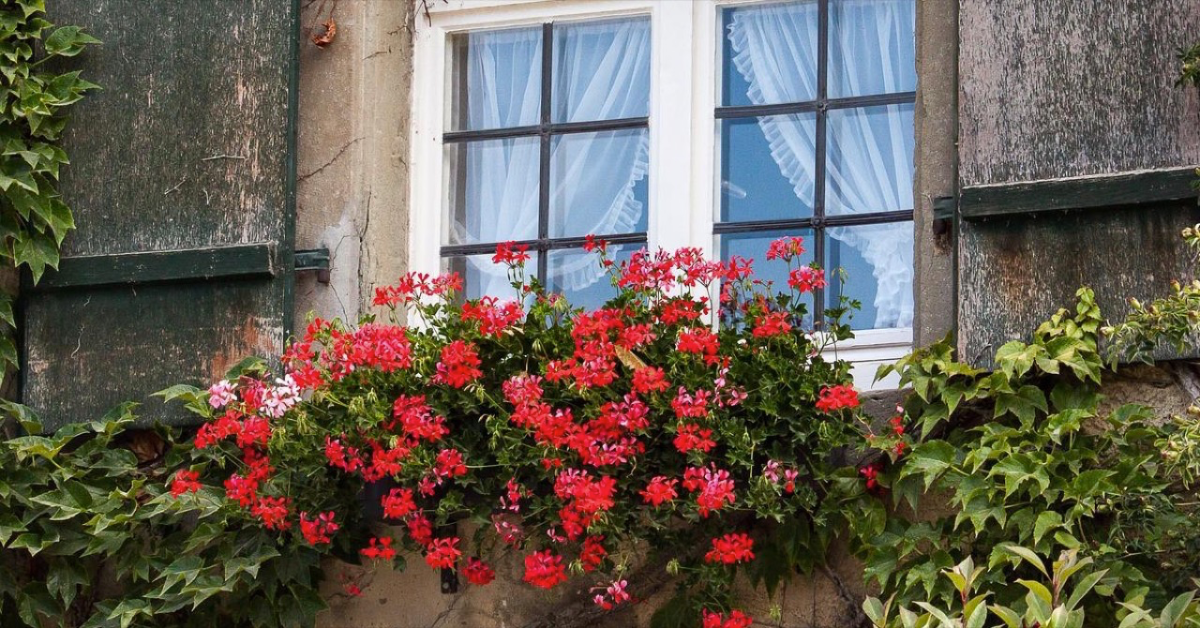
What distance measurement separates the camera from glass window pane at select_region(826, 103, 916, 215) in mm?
5168

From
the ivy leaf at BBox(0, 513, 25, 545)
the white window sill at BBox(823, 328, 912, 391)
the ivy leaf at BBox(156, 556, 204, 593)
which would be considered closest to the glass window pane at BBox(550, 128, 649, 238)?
the white window sill at BBox(823, 328, 912, 391)

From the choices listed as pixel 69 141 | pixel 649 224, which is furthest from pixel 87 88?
pixel 649 224

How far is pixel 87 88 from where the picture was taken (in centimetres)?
528

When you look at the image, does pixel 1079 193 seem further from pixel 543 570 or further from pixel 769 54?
pixel 543 570

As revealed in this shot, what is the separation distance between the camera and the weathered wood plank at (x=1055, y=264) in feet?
14.7

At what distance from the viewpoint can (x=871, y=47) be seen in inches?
207

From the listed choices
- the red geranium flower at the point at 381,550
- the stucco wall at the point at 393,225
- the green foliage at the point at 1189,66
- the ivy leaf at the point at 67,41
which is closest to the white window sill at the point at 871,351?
the stucco wall at the point at 393,225

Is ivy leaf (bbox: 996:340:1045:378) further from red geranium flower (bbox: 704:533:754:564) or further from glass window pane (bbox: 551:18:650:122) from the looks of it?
glass window pane (bbox: 551:18:650:122)

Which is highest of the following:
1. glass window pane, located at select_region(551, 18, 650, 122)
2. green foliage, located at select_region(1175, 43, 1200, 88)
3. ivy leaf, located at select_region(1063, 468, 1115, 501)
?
glass window pane, located at select_region(551, 18, 650, 122)

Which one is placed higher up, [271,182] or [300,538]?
[271,182]

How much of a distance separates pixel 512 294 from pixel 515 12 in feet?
2.58

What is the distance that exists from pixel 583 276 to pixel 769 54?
0.76m

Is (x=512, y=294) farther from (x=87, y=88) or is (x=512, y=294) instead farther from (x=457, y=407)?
(x=87, y=88)

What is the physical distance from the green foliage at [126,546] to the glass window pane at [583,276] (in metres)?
0.99
